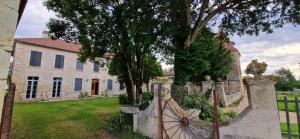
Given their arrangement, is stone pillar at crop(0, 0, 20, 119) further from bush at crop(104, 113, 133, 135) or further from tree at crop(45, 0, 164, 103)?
tree at crop(45, 0, 164, 103)

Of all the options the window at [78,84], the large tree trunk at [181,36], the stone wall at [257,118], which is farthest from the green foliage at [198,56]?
the window at [78,84]

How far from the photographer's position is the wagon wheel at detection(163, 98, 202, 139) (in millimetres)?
5651

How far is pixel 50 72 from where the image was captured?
20.3 m

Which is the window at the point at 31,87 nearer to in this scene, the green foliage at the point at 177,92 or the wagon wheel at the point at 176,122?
the green foliage at the point at 177,92

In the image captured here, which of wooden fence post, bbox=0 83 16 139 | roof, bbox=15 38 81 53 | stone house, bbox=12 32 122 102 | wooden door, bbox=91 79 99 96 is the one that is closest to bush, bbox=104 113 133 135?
wooden fence post, bbox=0 83 16 139

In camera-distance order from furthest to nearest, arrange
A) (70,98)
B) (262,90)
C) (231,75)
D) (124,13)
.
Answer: (231,75), (70,98), (124,13), (262,90)

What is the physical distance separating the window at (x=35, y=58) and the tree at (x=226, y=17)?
1595 cm

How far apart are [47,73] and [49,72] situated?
9.5 inches

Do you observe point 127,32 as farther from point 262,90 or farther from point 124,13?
point 262,90

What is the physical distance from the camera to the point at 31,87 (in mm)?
18703

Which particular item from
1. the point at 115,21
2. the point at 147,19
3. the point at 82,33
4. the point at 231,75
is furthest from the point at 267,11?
the point at 231,75

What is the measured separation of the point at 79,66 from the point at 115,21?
16940 millimetres

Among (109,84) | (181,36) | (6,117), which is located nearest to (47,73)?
(109,84)

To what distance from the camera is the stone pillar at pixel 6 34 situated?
70.8 inches
